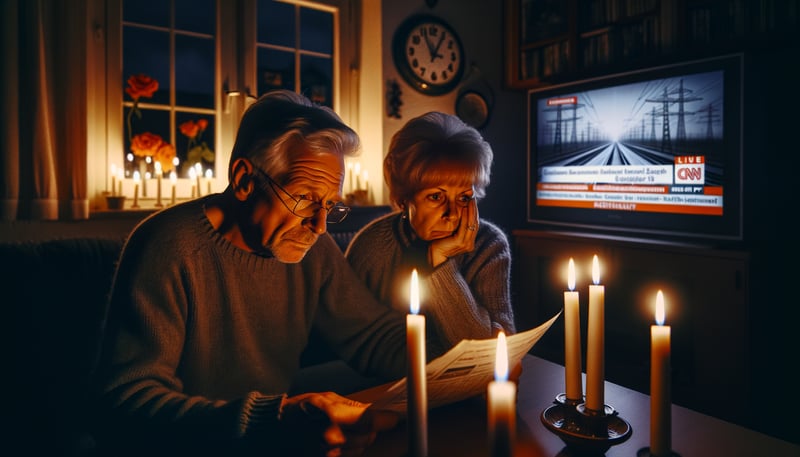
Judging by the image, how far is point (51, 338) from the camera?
45.2 inches

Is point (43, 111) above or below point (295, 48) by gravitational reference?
below

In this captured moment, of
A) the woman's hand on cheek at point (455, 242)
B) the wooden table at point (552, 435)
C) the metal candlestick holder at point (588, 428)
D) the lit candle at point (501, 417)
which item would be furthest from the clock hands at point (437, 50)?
the lit candle at point (501, 417)

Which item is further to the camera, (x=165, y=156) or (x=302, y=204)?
(x=165, y=156)

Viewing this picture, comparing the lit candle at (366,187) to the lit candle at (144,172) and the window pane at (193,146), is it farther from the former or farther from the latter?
the lit candle at (144,172)

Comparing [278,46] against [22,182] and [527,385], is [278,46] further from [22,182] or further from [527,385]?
[527,385]

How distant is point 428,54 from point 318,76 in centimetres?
79

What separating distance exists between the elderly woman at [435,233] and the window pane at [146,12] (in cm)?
189

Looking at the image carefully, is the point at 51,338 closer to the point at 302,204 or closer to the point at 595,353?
the point at 302,204

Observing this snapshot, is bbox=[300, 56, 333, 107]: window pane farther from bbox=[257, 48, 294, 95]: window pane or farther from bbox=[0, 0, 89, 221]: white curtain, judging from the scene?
bbox=[0, 0, 89, 221]: white curtain

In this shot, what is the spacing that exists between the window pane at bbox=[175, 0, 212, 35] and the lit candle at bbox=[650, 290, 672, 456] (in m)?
2.72

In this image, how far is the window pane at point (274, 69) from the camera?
2.89 meters

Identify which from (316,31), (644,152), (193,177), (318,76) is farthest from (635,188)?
(193,177)

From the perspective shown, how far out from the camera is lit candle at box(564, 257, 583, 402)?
2.51 feet

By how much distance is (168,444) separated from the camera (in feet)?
2.54
